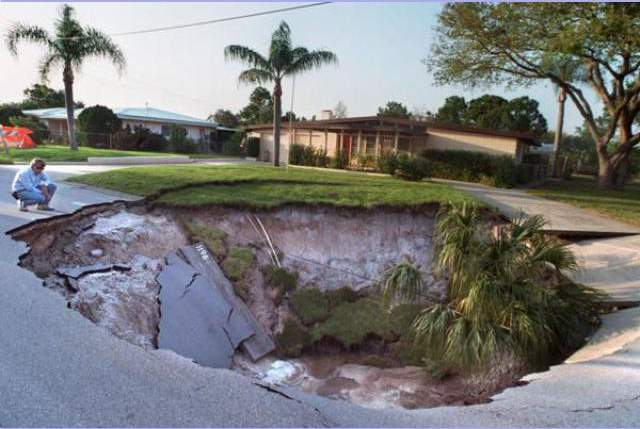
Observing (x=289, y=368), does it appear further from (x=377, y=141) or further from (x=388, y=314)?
(x=377, y=141)

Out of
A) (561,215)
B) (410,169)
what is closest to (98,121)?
(410,169)

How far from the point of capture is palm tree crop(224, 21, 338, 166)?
19984 millimetres

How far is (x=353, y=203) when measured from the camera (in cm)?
1068

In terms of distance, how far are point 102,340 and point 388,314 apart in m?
5.39

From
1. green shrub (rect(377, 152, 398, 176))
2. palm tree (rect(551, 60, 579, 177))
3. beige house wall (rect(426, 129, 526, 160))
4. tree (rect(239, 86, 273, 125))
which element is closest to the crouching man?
green shrub (rect(377, 152, 398, 176))

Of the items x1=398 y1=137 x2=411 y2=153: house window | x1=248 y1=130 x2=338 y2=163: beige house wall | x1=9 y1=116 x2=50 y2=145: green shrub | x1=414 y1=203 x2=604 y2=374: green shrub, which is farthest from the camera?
x1=9 y1=116 x2=50 y2=145: green shrub

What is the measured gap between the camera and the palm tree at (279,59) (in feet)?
65.6

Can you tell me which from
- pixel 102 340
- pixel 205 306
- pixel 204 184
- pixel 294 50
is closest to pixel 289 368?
pixel 205 306

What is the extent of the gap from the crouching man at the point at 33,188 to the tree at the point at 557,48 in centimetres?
1737

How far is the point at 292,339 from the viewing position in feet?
24.4

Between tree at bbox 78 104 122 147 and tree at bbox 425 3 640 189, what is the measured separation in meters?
22.4

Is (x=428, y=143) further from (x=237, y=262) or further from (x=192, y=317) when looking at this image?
(x=192, y=317)

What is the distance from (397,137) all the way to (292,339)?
18.0m

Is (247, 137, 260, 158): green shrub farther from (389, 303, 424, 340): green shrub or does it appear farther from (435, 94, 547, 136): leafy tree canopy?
(435, 94, 547, 136): leafy tree canopy
